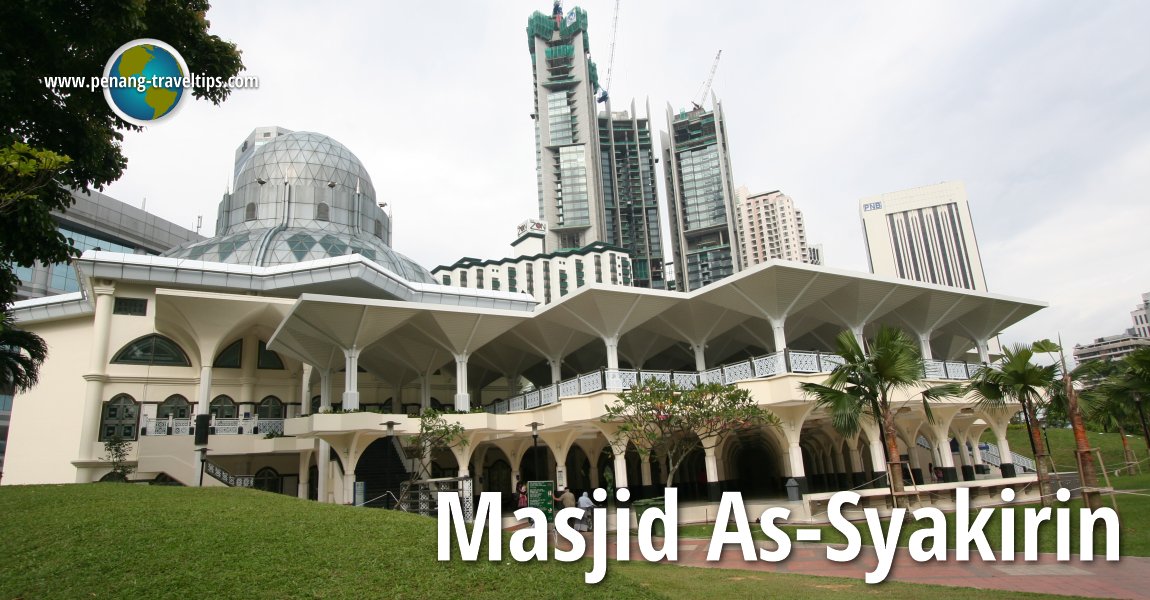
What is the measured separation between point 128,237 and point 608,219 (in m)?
75.2

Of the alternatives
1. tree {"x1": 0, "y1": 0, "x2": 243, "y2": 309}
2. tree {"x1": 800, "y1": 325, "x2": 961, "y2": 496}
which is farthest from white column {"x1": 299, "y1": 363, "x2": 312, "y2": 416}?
tree {"x1": 800, "y1": 325, "x2": 961, "y2": 496}

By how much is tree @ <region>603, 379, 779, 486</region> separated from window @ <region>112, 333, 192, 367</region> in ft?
69.7

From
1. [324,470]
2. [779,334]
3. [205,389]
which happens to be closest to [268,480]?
[324,470]

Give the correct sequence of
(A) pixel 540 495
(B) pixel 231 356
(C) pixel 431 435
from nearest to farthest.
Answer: (A) pixel 540 495
(C) pixel 431 435
(B) pixel 231 356

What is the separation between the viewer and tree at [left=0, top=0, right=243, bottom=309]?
9.14 metres

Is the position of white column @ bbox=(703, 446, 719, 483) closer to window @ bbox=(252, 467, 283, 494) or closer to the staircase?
the staircase

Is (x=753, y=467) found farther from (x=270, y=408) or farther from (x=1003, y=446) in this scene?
(x=270, y=408)

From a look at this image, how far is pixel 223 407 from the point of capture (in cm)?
3147

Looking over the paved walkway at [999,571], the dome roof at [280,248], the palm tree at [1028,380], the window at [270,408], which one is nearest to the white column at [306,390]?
the window at [270,408]

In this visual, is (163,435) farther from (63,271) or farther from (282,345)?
(63,271)

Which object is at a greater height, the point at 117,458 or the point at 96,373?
the point at 96,373

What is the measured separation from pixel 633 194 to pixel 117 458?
103171 mm

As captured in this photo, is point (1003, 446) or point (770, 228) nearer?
point (1003, 446)

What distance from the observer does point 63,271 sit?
55656 millimetres
